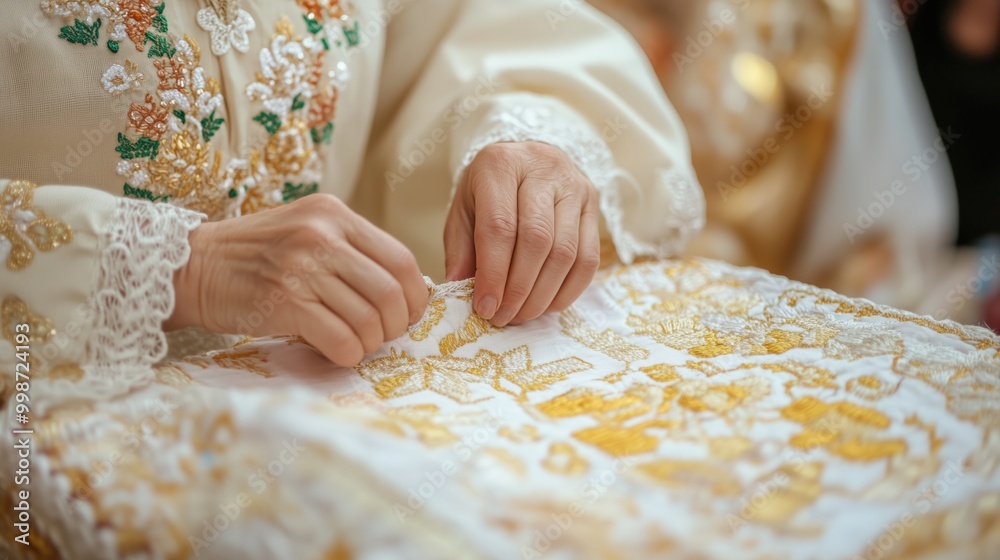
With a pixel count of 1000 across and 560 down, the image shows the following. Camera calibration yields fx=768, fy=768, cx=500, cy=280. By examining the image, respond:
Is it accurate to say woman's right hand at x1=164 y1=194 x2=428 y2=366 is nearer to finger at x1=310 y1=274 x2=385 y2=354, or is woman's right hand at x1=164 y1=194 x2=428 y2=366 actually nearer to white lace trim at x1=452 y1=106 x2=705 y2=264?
finger at x1=310 y1=274 x2=385 y2=354

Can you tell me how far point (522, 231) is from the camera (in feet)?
2.50

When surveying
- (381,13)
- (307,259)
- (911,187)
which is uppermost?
(381,13)

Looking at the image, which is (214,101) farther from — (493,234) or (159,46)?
(493,234)

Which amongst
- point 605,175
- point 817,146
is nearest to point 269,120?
point 605,175

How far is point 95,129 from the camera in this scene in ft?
2.41

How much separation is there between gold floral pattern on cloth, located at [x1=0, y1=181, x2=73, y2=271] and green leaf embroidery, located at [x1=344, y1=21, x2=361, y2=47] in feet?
1.37

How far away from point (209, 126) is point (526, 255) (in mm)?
354

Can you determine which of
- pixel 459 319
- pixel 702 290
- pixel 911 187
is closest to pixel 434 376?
pixel 459 319

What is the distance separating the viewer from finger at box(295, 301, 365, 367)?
61 cm

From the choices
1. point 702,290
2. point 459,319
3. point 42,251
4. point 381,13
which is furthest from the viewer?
point 381,13

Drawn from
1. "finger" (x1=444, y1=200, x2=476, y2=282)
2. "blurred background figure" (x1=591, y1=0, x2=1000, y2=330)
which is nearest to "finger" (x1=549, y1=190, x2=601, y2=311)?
"finger" (x1=444, y1=200, x2=476, y2=282)

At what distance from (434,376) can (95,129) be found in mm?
409

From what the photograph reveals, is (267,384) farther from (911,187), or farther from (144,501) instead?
(911,187)

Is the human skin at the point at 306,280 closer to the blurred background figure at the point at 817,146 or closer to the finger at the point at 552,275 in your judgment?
the finger at the point at 552,275
